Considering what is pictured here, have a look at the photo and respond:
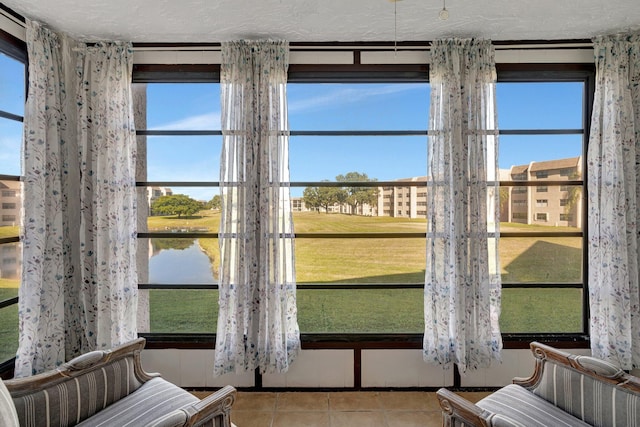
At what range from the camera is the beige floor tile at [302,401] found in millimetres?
Answer: 2465

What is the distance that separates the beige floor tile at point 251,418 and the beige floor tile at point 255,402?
0.05 m

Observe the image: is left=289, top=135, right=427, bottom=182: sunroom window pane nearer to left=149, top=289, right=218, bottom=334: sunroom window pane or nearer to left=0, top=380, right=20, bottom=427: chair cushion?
left=149, top=289, right=218, bottom=334: sunroom window pane

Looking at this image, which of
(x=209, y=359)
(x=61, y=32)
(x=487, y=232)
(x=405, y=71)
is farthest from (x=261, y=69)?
(x=209, y=359)

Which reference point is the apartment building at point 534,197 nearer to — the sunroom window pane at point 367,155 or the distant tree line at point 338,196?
the distant tree line at point 338,196

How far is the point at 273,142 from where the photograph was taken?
8.30 ft

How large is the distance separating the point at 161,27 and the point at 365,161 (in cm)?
287

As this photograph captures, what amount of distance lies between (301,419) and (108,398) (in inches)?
50.4

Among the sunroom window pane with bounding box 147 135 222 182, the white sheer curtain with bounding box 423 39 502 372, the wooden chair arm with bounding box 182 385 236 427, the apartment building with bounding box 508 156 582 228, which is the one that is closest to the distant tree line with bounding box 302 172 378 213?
the white sheer curtain with bounding box 423 39 502 372

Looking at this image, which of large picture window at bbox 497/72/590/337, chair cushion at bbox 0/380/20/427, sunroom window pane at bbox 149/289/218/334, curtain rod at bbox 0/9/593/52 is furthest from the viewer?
sunroom window pane at bbox 149/289/218/334

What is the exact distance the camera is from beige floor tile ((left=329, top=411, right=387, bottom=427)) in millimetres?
2287

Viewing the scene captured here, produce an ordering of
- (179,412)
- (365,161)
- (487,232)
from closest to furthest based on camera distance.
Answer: (179,412)
(487,232)
(365,161)

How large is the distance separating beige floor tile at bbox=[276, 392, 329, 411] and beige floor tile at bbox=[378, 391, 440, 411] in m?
0.46

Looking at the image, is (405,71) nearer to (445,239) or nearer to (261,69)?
(261,69)

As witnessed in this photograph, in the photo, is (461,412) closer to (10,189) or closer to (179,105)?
(10,189)
